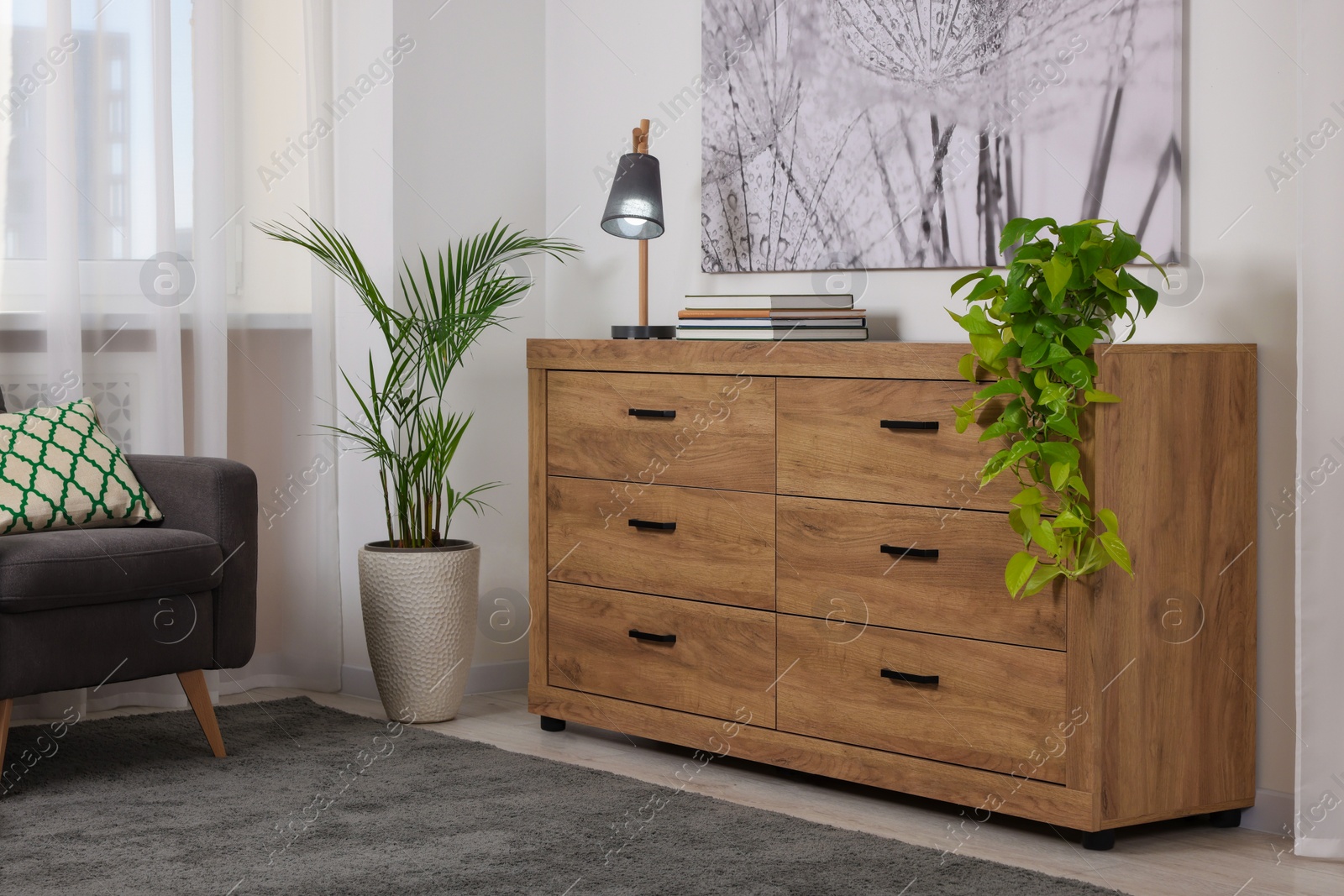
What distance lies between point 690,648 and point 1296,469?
1.26 meters

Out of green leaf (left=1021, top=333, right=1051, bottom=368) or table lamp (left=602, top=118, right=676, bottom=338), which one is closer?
green leaf (left=1021, top=333, right=1051, bottom=368)

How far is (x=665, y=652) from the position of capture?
314cm

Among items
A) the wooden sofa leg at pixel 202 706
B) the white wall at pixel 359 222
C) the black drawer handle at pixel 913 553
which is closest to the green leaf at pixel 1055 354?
the black drawer handle at pixel 913 553

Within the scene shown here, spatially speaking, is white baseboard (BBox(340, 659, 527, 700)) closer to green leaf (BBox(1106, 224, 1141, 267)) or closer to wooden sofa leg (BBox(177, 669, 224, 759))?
wooden sofa leg (BBox(177, 669, 224, 759))

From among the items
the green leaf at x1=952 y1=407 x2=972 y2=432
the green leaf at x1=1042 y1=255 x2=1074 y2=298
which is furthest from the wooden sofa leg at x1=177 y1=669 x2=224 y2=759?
the green leaf at x1=1042 y1=255 x2=1074 y2=298

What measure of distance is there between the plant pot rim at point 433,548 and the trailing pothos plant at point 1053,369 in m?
1.51

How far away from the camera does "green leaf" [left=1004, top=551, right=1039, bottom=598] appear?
2.44 m

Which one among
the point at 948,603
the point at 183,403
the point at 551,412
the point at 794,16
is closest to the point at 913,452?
the point at 948,603

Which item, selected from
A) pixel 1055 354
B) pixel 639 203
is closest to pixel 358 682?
pixel 639 203

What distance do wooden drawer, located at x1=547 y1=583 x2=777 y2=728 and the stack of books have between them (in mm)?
583

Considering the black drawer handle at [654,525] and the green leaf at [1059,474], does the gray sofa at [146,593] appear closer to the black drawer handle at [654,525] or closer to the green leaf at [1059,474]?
the black drawer handle at [654,525]

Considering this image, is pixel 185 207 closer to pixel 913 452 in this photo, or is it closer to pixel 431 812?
pixel 431 812

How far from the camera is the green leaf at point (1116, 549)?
236cm

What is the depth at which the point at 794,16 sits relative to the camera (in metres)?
3.43
